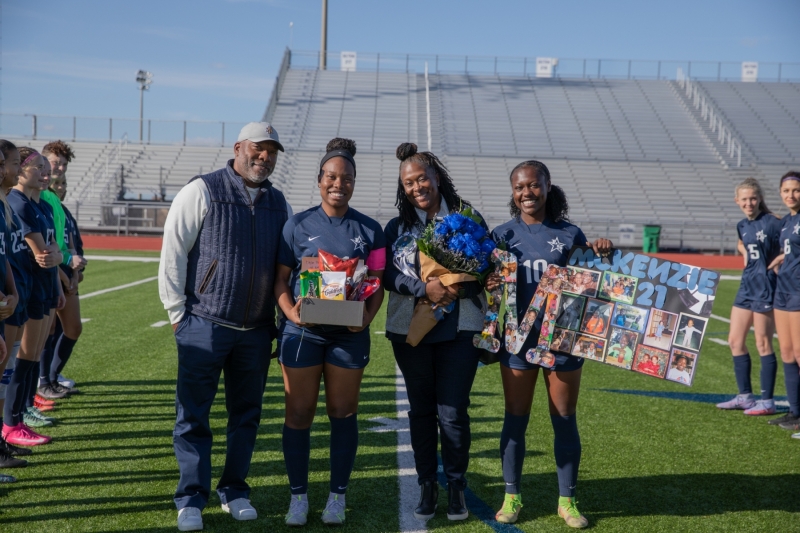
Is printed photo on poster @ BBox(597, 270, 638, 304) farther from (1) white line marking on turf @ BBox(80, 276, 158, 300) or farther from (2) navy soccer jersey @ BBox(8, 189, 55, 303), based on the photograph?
(1) white line marking on turf @ BBox(80, 276, 158, 300)

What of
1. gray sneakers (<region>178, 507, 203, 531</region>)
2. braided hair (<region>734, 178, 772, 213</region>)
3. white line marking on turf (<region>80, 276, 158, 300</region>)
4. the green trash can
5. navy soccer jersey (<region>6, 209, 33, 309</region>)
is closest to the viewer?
gray sneakers (<region>178, 507, 203, 531</region>)

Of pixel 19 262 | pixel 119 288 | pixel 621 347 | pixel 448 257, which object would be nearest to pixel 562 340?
pixel 621 347

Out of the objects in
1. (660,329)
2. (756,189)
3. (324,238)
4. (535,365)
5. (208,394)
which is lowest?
(208,394)

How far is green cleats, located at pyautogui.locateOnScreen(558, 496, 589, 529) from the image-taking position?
149 inches

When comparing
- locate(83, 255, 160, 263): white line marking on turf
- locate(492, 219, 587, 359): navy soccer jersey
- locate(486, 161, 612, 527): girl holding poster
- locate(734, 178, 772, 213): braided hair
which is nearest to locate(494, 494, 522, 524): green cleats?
locate(486, 161, 612, 527): girl holding poster

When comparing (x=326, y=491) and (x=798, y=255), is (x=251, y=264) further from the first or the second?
(x=798, y=255)

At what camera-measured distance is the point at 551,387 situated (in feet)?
12.7

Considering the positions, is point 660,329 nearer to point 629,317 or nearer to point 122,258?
point 629,317

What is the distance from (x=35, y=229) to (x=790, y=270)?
5.34 meters

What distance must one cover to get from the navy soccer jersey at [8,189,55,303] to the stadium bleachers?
821 inches

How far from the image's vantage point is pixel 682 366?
3.74 metres

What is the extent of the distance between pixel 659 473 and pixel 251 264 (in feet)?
9.43

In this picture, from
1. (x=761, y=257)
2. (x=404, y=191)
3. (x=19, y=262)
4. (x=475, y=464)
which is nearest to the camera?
(x=404, y=191)

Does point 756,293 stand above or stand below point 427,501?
above
